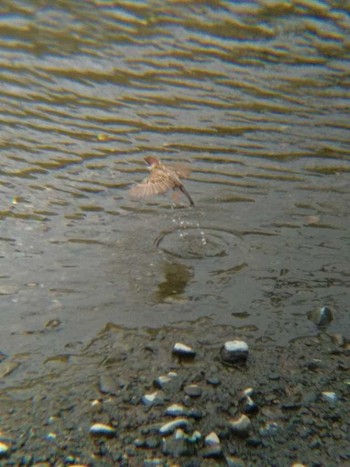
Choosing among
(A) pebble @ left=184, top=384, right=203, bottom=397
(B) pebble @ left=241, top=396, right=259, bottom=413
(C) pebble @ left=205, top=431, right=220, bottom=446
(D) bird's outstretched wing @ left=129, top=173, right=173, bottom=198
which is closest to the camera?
(C) pebble @ left=205, top=431, right=220, bottom=446

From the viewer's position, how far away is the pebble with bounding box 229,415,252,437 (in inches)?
130

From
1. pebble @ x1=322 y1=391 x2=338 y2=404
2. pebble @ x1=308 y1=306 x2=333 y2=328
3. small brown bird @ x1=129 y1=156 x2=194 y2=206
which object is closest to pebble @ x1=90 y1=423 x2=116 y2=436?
pebble @ x1=322 y1=391 x2=338 y2=404

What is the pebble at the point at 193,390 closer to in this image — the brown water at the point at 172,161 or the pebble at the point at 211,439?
the pebble at the point at 211,439

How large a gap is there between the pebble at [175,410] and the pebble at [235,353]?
1.72ft

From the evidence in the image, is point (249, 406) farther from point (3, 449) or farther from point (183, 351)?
point (3, 449)

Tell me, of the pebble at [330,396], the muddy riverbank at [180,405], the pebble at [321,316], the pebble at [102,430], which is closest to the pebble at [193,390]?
the muddy riverbank at [180,405]

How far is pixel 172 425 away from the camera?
130 inches

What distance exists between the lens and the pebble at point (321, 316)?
434 cm

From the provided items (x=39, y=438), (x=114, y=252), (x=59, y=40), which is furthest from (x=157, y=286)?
(x=59, y=40)

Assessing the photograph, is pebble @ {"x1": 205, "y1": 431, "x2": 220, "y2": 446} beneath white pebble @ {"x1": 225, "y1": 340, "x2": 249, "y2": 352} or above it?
beneath

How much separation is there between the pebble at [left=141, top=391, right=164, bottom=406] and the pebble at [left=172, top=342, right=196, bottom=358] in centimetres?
39

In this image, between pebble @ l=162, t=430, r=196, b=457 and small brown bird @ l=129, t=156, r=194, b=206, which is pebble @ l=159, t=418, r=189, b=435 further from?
small brown bird @ l=129, t=156, r=194, b=206

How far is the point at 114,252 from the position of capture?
523 centimetres

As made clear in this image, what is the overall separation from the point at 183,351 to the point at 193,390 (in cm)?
35
